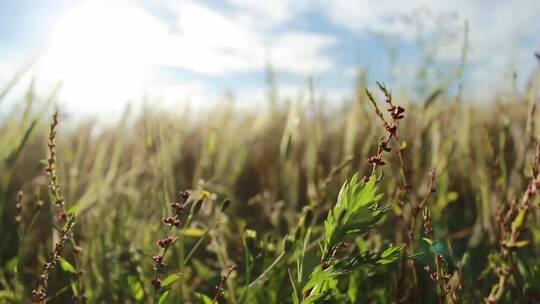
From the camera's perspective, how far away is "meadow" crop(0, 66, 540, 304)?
815 millimetres

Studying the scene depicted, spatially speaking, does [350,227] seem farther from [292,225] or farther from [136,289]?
[292,225]

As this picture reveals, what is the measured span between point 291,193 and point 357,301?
27.7 inches

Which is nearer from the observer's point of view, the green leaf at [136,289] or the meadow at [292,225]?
the meadow at [292,225]

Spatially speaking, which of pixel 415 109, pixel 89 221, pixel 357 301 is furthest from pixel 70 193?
pixel 415 109

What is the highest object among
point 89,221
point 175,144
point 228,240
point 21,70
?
point 21,70

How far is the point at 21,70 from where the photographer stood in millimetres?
1363

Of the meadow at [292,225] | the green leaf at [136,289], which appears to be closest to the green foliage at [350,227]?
the meadow at [292,225]

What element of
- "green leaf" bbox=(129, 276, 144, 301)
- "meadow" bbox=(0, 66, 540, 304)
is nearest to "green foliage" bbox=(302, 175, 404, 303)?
"meadow" bbox=(0, 66, 540, 304)

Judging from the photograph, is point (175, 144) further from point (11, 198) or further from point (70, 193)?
point (11, 198)

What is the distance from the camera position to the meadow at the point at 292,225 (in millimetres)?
815

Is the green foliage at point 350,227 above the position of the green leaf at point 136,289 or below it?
above

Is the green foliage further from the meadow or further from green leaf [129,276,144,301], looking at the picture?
green leaf [129,276,144,301]

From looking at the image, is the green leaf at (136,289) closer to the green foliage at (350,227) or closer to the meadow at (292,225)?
the meadow at (292,225)

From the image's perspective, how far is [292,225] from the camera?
1608mm
